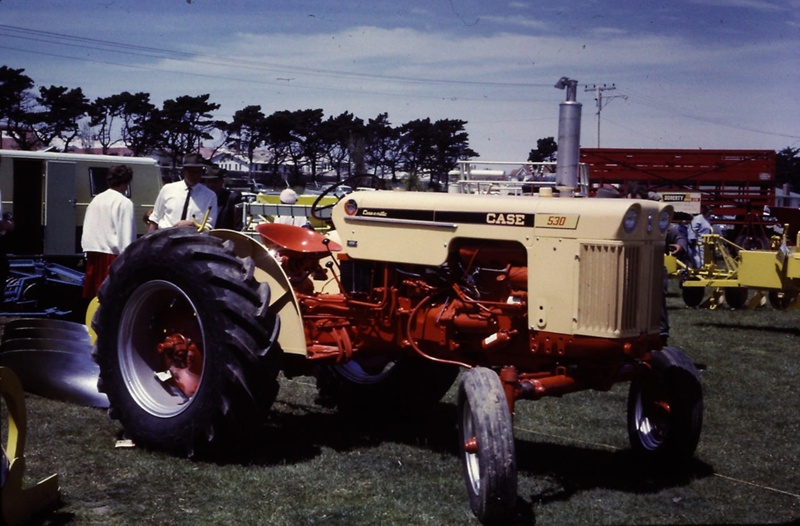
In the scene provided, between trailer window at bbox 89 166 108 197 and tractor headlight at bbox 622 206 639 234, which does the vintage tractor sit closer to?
tractor headlight at bbox 622 206 639 234

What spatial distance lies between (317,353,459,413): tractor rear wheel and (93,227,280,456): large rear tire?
120 cm

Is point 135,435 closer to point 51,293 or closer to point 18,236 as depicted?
point 51,293

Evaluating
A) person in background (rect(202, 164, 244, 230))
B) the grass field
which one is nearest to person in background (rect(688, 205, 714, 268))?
the grass field

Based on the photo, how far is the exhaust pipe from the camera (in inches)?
240

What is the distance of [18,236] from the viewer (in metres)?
14.6

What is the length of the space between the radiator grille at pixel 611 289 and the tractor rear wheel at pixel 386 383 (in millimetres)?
1700

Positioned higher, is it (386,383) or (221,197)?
(221,197)

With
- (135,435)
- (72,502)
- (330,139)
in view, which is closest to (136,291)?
(135,435)

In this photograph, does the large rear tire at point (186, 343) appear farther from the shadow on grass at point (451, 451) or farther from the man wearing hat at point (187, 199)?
the man wearing hat at point (187, 199)

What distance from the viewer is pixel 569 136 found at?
6352 mm

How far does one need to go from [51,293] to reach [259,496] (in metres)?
6.55

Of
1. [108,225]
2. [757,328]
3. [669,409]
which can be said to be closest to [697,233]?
[757,328]

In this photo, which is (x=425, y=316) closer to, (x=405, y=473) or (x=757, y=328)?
(x=405, y=473)

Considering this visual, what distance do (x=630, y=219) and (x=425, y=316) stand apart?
49.0 inches
